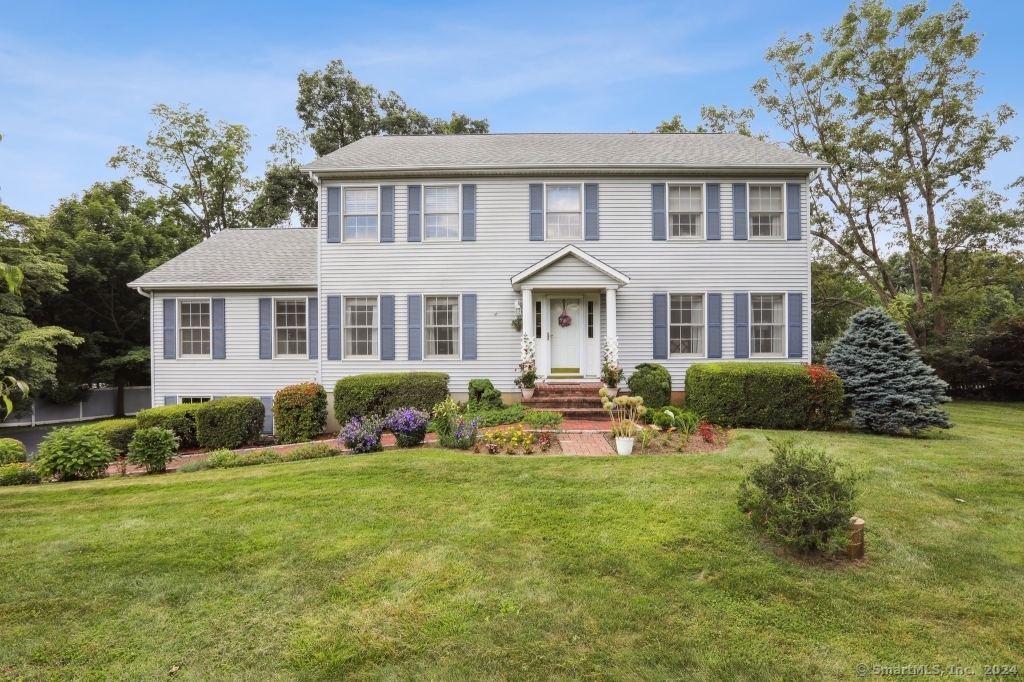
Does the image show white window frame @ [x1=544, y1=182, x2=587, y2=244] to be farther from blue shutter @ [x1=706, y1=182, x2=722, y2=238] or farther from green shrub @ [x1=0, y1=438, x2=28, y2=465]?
green shrub @ [x1=0, y1=438, x2=28, y2=465]

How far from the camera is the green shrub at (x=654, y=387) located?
33.8 ft

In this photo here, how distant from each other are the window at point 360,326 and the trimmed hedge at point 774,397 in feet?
27.7

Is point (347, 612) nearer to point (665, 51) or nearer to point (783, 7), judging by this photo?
point (665, 51)

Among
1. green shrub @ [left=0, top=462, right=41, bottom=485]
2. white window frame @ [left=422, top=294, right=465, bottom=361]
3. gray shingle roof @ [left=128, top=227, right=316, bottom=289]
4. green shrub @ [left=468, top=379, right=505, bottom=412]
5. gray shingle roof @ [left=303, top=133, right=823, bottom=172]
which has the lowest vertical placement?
green shrub @ [left=0, top=462, right=41, bottom=485]

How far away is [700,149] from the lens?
13.1m

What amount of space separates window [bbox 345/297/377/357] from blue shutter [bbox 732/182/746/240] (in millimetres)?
9812

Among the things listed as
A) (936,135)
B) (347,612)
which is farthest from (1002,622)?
(936,135)

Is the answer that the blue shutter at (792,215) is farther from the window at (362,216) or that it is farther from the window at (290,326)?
the window at (290,326)

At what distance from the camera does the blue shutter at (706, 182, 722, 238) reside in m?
12.1

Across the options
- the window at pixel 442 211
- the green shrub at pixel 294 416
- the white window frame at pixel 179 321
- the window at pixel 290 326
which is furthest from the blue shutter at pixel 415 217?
the white window frame at pixel 179 321

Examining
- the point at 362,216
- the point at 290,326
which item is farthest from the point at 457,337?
the point at 290,326

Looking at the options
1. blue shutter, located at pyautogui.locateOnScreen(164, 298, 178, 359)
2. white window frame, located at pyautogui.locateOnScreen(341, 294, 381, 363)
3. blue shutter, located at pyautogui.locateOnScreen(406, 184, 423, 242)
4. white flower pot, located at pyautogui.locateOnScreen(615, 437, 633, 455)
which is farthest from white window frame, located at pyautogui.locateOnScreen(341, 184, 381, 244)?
white flower pot, located at pyautogui.locateOnScreen(615, 437, 633, 455)

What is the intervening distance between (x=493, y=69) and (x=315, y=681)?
15005 mm

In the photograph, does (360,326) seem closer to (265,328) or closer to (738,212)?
(265,328)
